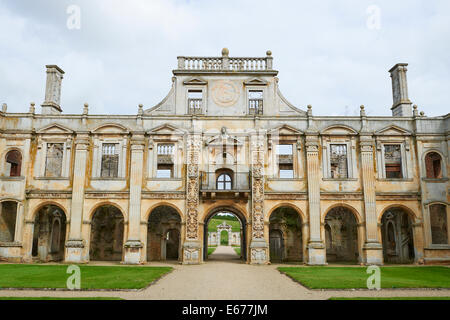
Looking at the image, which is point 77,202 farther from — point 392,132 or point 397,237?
point 397,237

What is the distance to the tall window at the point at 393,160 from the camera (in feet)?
86.5

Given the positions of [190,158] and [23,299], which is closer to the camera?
[23,299]

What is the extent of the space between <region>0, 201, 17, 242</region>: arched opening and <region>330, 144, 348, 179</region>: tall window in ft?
73.0

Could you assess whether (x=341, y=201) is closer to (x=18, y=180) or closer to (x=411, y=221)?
(x=411, y=221)

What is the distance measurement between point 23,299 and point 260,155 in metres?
16.9

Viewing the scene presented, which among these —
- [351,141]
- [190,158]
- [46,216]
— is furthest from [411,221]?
[46,216]

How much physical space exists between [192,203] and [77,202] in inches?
298

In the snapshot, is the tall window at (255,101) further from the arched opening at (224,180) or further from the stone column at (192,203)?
the arched opening at (224,180)

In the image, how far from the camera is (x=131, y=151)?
25.7m

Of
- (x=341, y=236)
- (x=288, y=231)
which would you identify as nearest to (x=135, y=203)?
(x=288, y=231)

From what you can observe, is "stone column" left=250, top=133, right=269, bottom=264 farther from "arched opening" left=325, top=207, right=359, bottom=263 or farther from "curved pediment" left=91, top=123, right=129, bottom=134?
"curved pediment" left=91, top=123, right=129, bottom=134

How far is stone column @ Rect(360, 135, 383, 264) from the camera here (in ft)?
80.1

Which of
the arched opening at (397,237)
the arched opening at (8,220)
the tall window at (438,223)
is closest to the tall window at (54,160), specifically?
the arched opening at (8,220)

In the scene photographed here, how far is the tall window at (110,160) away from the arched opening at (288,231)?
12157mm
